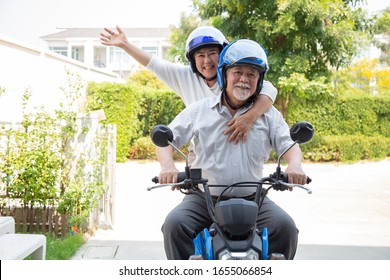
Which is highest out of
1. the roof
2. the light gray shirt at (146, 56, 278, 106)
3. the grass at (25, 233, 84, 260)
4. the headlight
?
the roof

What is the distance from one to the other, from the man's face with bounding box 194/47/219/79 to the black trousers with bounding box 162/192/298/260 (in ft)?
2.09

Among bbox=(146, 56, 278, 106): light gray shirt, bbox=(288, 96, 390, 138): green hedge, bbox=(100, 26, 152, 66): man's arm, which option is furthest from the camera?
bbox=(288, 96, 390, 138): green hedge

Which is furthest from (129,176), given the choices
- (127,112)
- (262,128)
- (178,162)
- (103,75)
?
(262,128)

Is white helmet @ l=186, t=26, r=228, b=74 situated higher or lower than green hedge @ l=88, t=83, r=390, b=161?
higher

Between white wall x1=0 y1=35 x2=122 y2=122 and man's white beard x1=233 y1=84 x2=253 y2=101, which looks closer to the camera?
man's white beard x1=233 y1=84 x2=253 y2=101

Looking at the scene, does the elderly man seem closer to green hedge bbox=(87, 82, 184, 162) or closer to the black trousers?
the black trousers

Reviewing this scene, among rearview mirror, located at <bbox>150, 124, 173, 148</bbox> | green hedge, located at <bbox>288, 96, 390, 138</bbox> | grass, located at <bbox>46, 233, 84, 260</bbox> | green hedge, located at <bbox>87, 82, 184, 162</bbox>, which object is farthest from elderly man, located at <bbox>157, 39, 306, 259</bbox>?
green hedge, located at <bbox>288, 96, 390, 138</bbox>

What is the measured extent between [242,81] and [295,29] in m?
6.73

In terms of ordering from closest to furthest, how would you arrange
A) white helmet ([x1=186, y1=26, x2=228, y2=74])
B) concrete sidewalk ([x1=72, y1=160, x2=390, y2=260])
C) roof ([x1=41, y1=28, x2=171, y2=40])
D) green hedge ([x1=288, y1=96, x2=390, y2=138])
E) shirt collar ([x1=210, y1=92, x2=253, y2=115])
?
1. shirt collar ([x1=210, y1=92, x2=253, y2=115])
2. white helmet ([x1=186, y1=26, x2=228, y2=74])
3. roof ([x1=41, y1=28, x2=171, y2=40])
4. concrete sidewalk ([x1=72, y1=160, x2=390, y2=260])
5. green hedge ([x1=288, y1=96, x2=390, y2=138])

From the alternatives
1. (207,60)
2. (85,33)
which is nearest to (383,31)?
(85,33)

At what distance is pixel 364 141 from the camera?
9.81 meters

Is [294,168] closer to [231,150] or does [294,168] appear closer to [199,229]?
[231,150]

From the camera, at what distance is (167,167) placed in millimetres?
1858

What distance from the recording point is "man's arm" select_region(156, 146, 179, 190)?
179 centimetres
